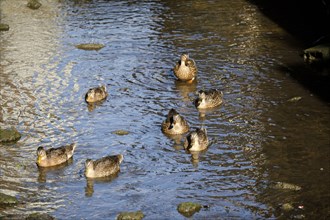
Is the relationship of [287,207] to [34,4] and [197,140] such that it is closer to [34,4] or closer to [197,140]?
[197,140]

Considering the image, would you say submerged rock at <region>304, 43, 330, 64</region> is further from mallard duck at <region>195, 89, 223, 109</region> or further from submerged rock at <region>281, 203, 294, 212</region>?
submerged rock at <region>281, 203, 294, 212</region>

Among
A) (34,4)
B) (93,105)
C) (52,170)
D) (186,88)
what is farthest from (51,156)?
(34,4)

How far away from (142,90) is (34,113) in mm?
2851

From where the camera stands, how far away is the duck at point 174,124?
51.5 ft

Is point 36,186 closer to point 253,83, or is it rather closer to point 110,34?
point 253,83

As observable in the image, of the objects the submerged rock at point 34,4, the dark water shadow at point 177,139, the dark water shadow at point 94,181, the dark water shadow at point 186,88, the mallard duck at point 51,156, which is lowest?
the submerged rock at point 34,4

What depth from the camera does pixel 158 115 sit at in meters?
17.1

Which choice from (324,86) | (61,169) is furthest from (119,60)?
(61,169)

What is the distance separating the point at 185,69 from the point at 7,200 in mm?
7382

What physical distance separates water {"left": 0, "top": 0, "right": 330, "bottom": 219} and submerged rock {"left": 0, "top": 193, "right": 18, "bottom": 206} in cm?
22

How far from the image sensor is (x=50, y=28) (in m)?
24.9

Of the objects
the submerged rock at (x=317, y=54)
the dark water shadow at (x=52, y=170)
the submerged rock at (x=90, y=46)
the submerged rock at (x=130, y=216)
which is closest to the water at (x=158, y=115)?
the dark water shadow at (x=52, y=170)

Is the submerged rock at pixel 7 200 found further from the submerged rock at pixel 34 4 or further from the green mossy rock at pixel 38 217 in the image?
the submerged rock at pixel 34 4

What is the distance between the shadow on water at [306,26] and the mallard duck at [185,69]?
249 centimetres
